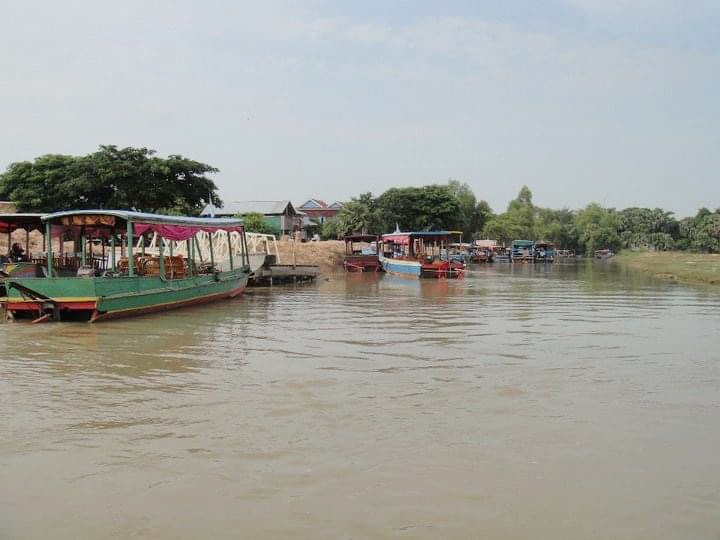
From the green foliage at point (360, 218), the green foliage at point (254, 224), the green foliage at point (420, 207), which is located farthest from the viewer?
the green foliage at point (420, 207)

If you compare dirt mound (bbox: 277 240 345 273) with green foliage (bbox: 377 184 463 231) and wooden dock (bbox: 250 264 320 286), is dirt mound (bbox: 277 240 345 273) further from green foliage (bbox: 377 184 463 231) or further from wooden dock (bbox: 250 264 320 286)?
green foliage (bbox: 377 184 463 231)

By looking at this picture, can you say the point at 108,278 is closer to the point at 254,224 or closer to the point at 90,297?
the point at 90,297

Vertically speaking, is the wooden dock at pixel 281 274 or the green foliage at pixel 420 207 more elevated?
the green foliage at pixel 420 207

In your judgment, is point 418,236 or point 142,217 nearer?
point 142,217

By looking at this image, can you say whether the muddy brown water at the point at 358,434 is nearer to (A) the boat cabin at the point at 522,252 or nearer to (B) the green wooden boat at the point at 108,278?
(B) the green wooden boat at the point at 108,278

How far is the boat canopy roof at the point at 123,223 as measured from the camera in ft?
46.8

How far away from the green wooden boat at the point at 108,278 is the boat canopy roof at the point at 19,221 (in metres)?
0.63

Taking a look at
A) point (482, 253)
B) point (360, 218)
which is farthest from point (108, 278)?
point (482, 253)

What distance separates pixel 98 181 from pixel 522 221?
210ft

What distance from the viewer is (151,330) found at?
41.9 feet

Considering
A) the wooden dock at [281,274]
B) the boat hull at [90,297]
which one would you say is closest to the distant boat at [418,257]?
the wooden dock at [281,274]

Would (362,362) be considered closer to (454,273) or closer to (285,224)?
(454,273)

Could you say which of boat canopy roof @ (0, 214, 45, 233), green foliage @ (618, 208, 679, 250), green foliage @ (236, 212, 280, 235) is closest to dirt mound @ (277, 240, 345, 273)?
green foliage @ (236, 212, 280, 235)

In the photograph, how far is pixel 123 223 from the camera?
15086 millimetres
